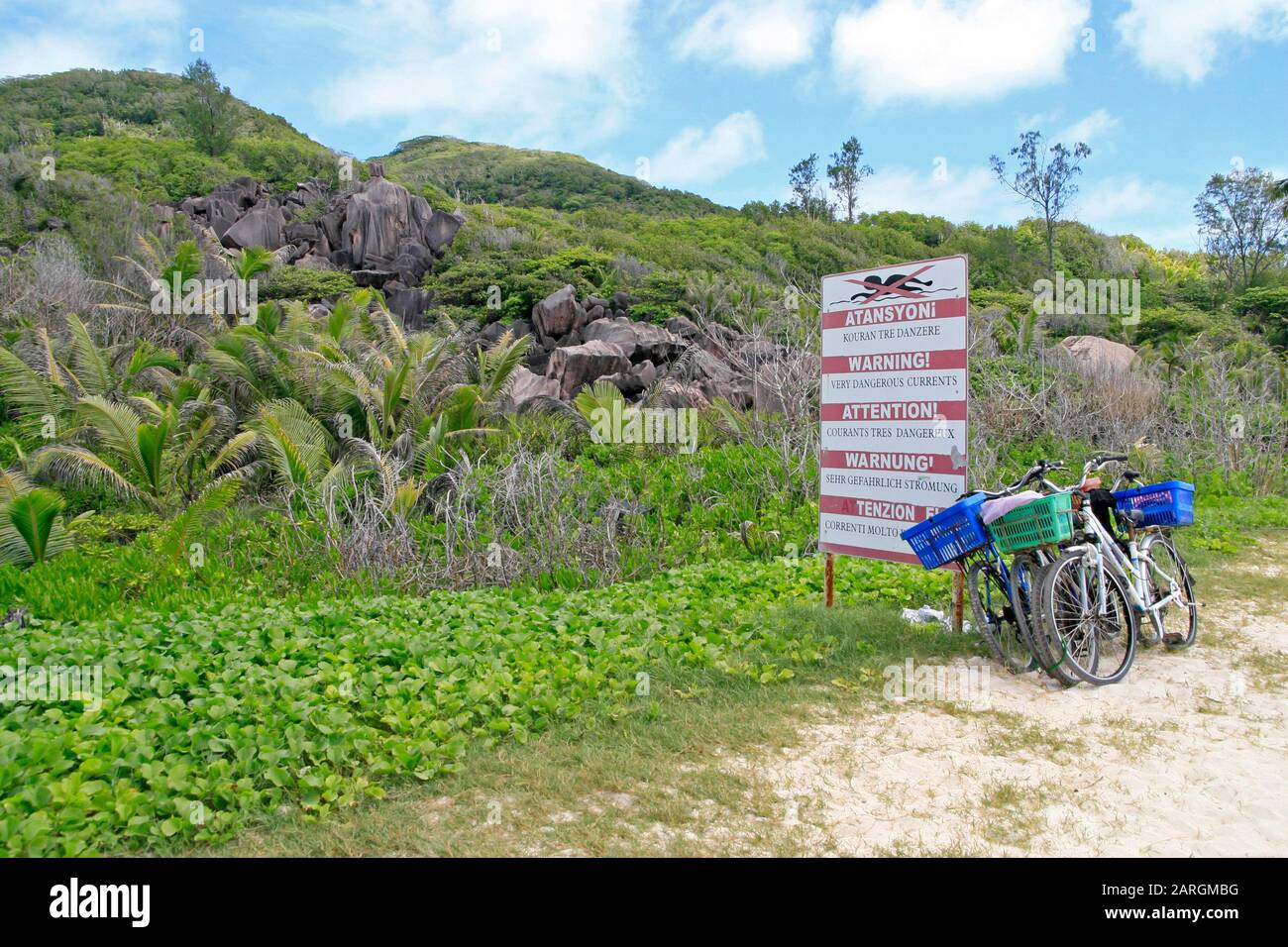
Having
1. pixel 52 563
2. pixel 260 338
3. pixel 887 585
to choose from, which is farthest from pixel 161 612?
pixel 260 338

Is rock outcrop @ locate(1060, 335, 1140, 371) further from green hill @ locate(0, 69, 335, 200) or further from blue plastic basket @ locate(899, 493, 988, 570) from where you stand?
green hill @ locate(0, 69, 335, 200)

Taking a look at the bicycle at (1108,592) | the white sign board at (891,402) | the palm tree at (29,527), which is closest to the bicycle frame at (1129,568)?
the bicycle at (1108,592)

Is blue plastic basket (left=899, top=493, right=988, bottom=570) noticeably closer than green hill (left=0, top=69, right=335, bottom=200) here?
Yes

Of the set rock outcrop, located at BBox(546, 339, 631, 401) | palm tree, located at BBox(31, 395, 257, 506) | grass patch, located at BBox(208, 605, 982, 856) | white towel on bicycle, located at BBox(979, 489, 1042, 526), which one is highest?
rock outcrop, located at BBox(546, 339, 631, 401)

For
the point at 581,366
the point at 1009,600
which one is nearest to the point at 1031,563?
the point at 1009,600

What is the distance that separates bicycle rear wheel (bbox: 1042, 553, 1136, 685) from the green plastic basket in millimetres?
189

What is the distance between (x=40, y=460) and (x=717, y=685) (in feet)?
37.1

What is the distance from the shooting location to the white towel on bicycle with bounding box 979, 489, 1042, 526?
210 inches

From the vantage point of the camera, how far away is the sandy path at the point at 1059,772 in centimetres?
353

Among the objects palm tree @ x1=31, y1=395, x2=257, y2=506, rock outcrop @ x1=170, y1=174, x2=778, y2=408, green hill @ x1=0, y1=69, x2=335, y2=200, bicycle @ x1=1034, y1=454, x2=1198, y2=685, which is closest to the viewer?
bicycle @ x1=1034, y1=454, x2=1198, y2=685

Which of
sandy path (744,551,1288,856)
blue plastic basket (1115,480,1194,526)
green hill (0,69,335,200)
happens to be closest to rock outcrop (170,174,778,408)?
green hill (0,69,335,200)

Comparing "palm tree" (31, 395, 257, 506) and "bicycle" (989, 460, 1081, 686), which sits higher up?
"palm tree" (31, 395, 257, 506)

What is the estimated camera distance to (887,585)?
25.2 feet

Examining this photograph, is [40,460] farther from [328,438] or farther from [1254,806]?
[1254,806]
